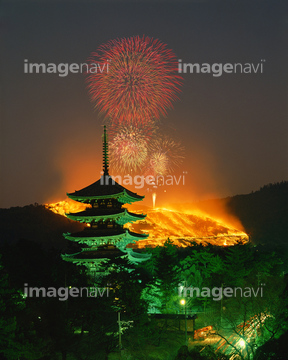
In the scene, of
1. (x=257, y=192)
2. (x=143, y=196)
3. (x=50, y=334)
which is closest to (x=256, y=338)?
(x=50, y=334)

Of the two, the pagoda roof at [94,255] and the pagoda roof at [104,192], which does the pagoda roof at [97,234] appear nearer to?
the pagoda roof at [94,255]

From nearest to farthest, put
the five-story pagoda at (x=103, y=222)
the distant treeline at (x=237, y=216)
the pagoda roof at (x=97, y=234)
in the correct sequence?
1. the five-story pagoda at (x=103, y=222)
2. the pagoda roof at (x=97, y=234)
3. the distant treeline at (x=237, y=216)

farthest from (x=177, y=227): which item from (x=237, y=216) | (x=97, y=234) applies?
(x=97, y=234)

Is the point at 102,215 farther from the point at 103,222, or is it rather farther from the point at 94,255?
the point at 94,255

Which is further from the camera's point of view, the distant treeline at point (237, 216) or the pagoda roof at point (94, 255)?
the distant treeline at point (237, 216)

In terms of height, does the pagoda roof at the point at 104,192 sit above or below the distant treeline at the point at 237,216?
below

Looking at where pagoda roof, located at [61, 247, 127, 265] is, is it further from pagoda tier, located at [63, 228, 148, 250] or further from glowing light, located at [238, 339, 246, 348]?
glowing light, located at [238, 339, 246, 348]

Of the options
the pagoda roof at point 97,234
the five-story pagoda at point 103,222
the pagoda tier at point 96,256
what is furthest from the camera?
the pagoda roof at point 97,234

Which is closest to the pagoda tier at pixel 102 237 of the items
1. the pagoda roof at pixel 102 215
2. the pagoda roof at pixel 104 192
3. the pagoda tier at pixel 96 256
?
the pagoda tier at pixel 96 256
